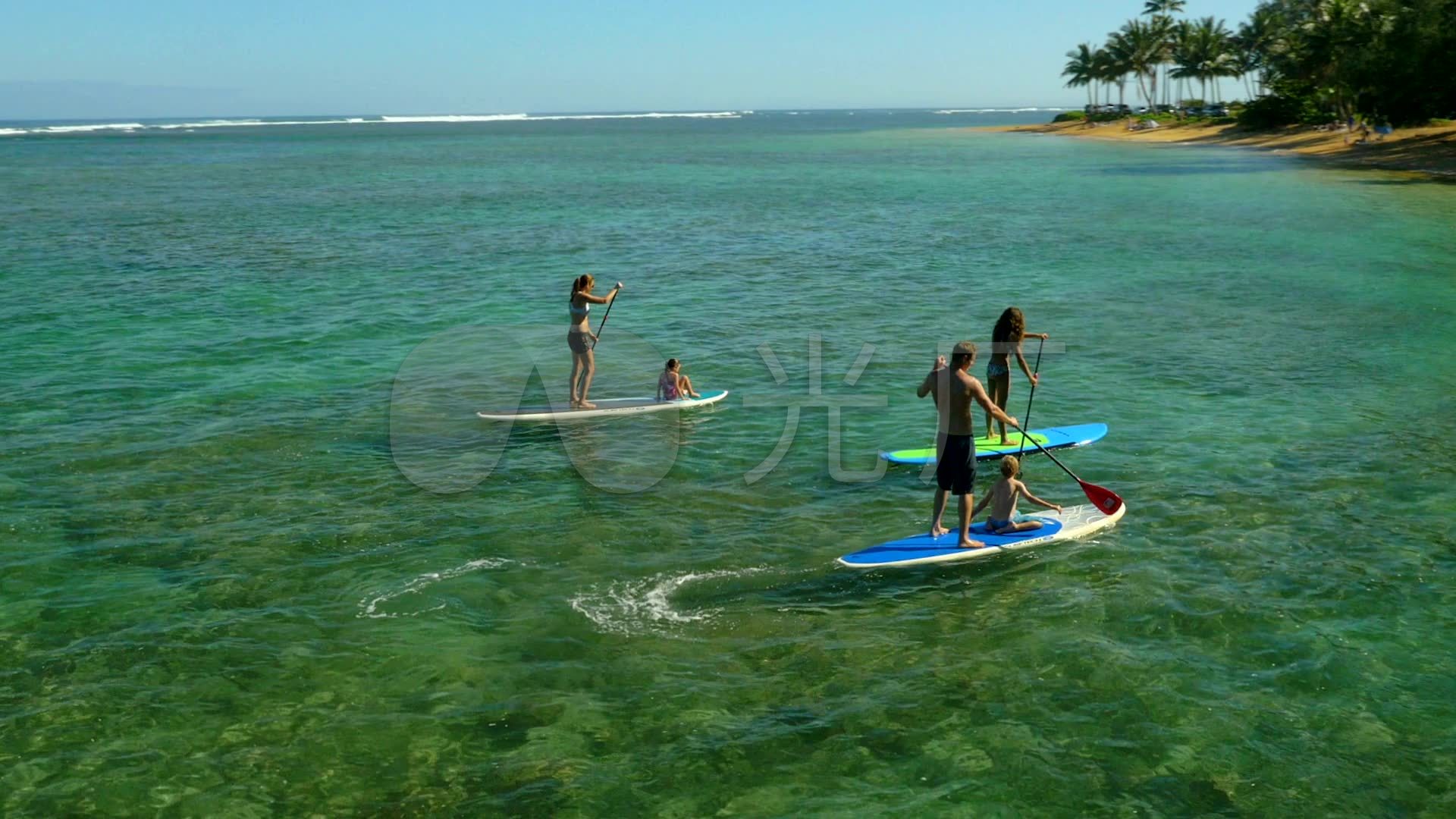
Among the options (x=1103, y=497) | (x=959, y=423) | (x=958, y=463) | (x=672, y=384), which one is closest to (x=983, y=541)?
(x=958, y=463)

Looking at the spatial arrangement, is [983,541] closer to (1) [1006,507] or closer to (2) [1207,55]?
(1) [1006,507]

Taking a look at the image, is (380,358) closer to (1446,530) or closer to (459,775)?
(459,775)

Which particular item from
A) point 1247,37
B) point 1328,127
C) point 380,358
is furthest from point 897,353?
point 1247,37

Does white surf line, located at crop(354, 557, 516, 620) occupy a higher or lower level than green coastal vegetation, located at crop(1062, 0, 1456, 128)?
lower

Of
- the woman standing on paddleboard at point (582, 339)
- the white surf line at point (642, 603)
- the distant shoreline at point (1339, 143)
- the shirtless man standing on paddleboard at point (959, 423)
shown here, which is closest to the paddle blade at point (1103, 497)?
the shirtless man standing on paddleboard at point (959, 423)

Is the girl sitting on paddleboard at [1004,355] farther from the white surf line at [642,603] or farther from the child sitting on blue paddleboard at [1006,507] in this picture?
the white surf line at [642,603]

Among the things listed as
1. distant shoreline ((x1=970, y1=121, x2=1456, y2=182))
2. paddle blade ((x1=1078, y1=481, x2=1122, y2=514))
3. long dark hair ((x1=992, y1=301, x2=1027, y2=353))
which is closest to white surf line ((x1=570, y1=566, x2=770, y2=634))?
paddle blade ((x1=1078, y1=481, x2=1122, y2=514))

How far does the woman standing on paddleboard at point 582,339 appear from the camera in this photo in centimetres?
1794

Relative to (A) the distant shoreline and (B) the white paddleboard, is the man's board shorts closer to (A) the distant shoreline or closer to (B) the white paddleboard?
(B) the white paddleboard

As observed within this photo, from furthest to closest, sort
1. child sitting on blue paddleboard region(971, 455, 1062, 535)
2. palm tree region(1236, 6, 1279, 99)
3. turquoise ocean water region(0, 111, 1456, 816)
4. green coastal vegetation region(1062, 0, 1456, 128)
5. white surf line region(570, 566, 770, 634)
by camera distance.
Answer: palm tree region(1236, 6, 1279, 99)
green coastal vegetation region(1062, 0, 1456, 128)
child sitting on blue paddleboard region(971, 455, 1062, 535)
white surf line region(570, 566, 770, 634)
turquoise ocean water region(0, 111, 1456, 816)

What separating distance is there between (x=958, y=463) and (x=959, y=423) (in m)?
0.42

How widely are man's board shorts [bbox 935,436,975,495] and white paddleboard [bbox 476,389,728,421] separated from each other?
24.5 ft

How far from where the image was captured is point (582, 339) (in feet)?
59.7

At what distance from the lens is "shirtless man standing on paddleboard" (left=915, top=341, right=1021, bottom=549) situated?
1181 cm
